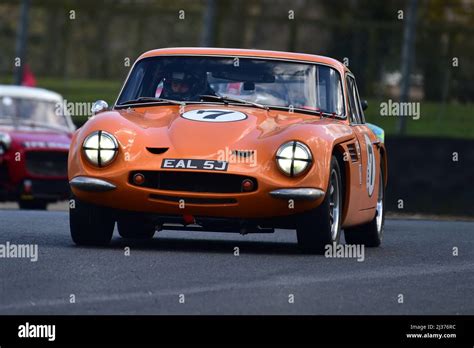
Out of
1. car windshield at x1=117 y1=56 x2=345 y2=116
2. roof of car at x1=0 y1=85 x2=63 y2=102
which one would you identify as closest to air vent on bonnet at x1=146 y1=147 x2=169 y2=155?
car windshield at x1=117 y1=56 x2=345 y2=116

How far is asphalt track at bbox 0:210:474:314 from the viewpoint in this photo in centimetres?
728

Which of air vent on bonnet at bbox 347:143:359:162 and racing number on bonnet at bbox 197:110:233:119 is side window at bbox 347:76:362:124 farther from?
racing number on bonnet at bbox 197:110:233:119

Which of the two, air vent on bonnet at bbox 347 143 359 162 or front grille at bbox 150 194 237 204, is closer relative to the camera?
front grille at bbox 150 194 237 204

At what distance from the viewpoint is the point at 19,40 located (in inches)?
1123

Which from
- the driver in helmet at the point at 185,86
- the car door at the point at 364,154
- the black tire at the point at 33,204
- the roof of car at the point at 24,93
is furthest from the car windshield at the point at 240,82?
the roof of car at the point at 24,93

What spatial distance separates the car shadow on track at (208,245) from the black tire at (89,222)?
147mm

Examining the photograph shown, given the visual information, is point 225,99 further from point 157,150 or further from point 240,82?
point 157,150

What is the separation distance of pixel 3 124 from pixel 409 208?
5548 mm

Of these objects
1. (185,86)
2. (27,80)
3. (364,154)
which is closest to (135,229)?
(185,86)

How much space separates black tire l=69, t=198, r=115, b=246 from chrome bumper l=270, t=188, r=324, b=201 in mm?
1128

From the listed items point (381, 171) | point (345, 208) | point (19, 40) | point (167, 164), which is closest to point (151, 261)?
point (167, 164)

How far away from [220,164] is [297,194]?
0.52 meters

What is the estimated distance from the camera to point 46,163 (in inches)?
803
